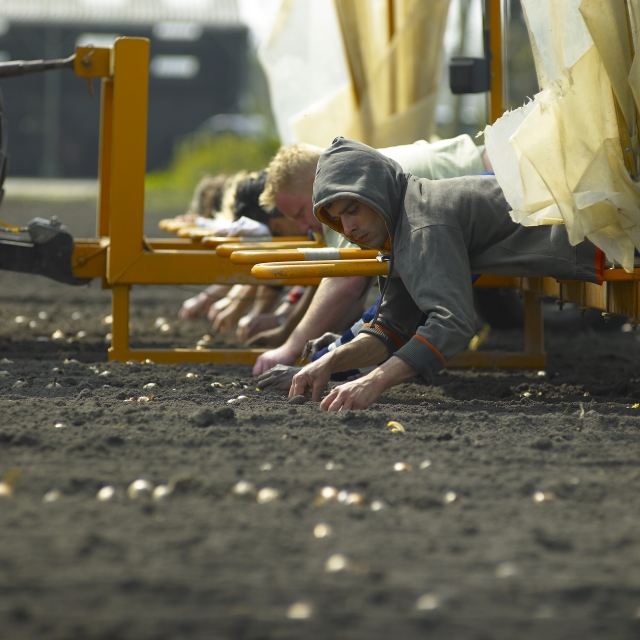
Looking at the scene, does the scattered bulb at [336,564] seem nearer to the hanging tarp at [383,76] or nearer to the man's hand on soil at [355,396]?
the man's hand on soil at [355,396]

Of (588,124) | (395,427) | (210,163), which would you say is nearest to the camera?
(395,427)

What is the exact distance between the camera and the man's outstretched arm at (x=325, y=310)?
411cm

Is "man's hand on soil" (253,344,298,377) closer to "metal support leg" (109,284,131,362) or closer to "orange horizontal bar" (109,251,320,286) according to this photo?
"orange horizontal bar" (109,251,320,286)

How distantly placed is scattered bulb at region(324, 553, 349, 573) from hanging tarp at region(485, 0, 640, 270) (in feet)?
4.97

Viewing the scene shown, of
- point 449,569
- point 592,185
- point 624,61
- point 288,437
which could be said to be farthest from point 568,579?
point 624,61

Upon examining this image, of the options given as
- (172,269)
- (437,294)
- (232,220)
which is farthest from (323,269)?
(232,220)

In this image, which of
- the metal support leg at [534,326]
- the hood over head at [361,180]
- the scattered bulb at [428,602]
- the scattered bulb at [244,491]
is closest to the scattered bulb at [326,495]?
the scattered bulb at [244,491]

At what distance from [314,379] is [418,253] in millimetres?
547

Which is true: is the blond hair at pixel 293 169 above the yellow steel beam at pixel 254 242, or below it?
above

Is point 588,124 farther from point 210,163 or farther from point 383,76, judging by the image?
point 210,163

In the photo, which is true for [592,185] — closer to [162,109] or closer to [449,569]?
[449,569]

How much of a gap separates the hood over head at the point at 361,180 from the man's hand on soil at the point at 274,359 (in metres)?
0.94

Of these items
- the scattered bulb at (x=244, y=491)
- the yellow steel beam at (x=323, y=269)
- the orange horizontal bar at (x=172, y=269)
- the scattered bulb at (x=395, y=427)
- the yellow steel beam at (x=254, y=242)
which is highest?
the yellow steel beam at (x=254, y=242)

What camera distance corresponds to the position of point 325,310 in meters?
4.16
